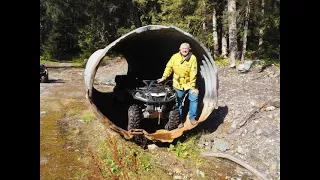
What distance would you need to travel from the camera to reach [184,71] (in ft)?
21.7

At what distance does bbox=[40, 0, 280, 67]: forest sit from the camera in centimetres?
1497

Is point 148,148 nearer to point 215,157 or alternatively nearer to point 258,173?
point 215,157

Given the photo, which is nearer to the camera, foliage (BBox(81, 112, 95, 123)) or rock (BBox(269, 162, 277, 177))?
rock (BBox(269, 162, 277, 177))

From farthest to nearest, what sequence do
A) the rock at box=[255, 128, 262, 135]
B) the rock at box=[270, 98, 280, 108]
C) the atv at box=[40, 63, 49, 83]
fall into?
the atv at box=[40, 63, 49, 83] → the rock at box=[270, 98, 280, 108] → the rock at box=[255, 128, 262, 135]

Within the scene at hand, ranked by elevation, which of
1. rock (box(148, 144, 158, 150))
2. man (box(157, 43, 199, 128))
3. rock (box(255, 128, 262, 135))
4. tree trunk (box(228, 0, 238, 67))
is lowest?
rock (box(148, 144, 158, 150))

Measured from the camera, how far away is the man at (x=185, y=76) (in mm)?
6527

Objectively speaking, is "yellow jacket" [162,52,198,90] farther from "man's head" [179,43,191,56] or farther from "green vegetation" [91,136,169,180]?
"green vegetation" [91,136,169,180]

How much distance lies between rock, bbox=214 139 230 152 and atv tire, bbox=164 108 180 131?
914 mm

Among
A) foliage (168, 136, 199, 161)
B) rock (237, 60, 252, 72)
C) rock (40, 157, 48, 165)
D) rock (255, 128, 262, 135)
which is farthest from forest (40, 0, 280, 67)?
rock (40, 157, 48, 165)

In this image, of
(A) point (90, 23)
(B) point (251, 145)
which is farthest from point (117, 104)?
(A) point (90, 23)

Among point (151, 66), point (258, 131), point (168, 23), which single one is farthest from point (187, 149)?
point (168, 23)

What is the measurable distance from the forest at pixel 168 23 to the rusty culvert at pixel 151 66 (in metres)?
5.22
